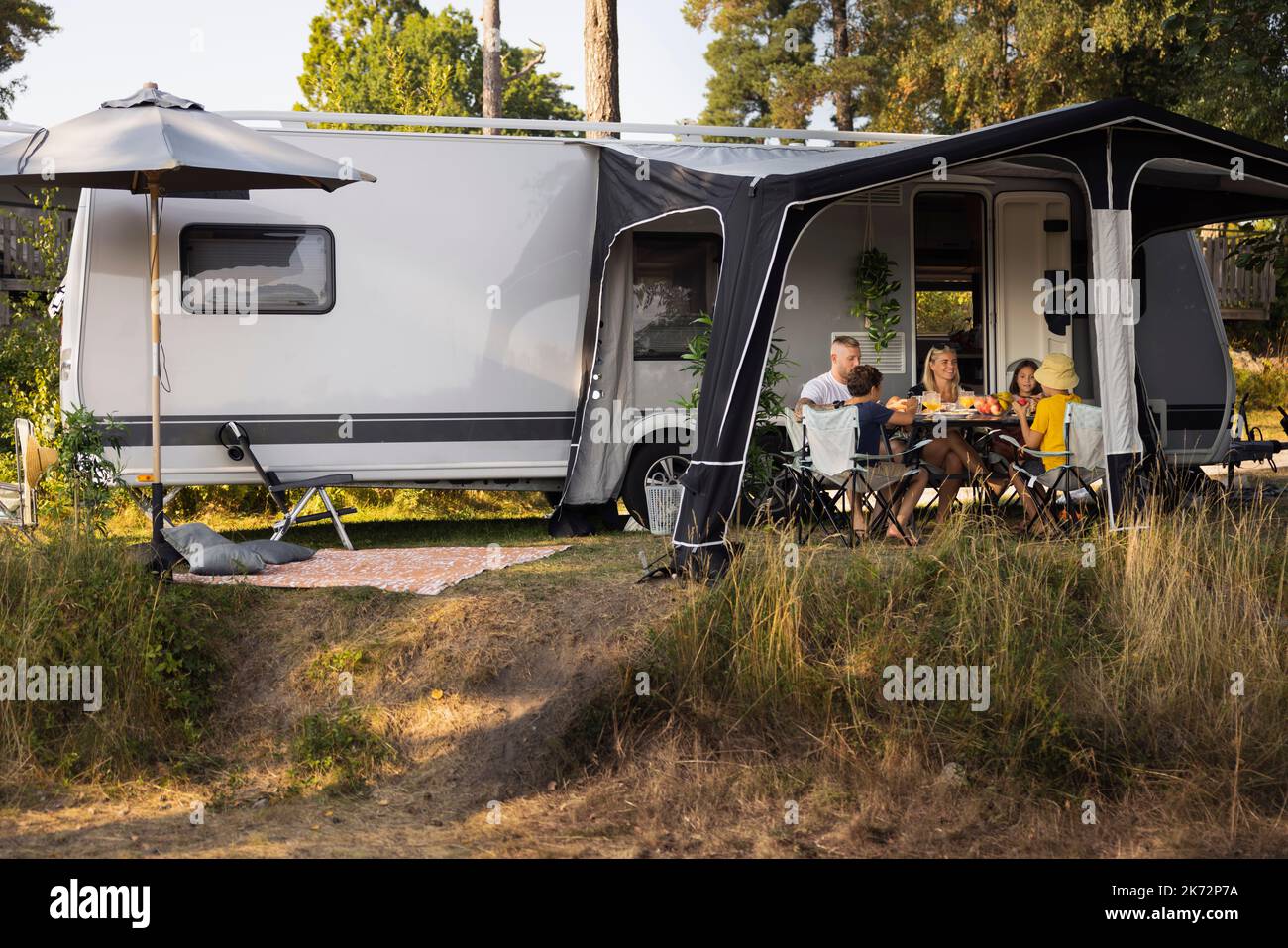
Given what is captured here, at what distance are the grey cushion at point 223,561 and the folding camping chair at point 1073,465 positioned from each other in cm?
450

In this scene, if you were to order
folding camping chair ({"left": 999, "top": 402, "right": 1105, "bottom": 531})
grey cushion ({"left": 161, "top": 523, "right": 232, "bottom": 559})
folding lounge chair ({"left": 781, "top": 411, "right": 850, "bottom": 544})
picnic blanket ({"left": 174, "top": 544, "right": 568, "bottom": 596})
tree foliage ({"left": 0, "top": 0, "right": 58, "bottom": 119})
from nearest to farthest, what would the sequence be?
picnic blanket ({"left": 174, "top": 544, "right": 568, "bottom": 596}) < grey cushion ({"left": 161, "top": 523, "right": 232, "bottom": 559}) < folding camping chair ({"left": 999, "top": 402, "right": 1105, "bottom": 531}) < folding lounge chair ({"left": 781, "top": 411, "right": 850, "bottom": 544}) < tree foliage ({"left": 0, "top": 0, "right": 58, "bottom": 119})

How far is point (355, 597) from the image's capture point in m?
6.82

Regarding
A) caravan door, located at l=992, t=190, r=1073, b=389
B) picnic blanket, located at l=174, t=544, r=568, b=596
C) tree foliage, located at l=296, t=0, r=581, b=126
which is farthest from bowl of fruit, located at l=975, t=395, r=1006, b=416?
tree foliage, located at l=296, t=0, r=581, b=126

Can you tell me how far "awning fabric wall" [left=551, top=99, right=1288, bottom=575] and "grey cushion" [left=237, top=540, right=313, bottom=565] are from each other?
78.8 inches

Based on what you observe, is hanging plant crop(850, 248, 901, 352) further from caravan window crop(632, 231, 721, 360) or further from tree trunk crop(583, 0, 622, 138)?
tree trunk crop(583, 0, 622, 138)

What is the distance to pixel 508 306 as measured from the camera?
9258 millimetres

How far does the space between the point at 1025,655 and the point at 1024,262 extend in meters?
4.93

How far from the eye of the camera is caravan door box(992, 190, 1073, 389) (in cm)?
996

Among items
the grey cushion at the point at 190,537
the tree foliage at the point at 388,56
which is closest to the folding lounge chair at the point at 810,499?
the grey cushion at the point at 190,537

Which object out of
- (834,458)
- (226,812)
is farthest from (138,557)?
(834,458)

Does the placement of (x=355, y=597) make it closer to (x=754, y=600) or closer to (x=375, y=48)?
A: (x=754, y=600)

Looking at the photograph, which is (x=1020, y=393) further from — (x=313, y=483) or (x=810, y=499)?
(x=313, y=483)

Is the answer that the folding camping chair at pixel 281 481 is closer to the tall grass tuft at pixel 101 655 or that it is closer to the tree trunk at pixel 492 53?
the tall grass tuft at pixel 101 655

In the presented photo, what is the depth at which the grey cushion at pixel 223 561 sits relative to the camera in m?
7.13
